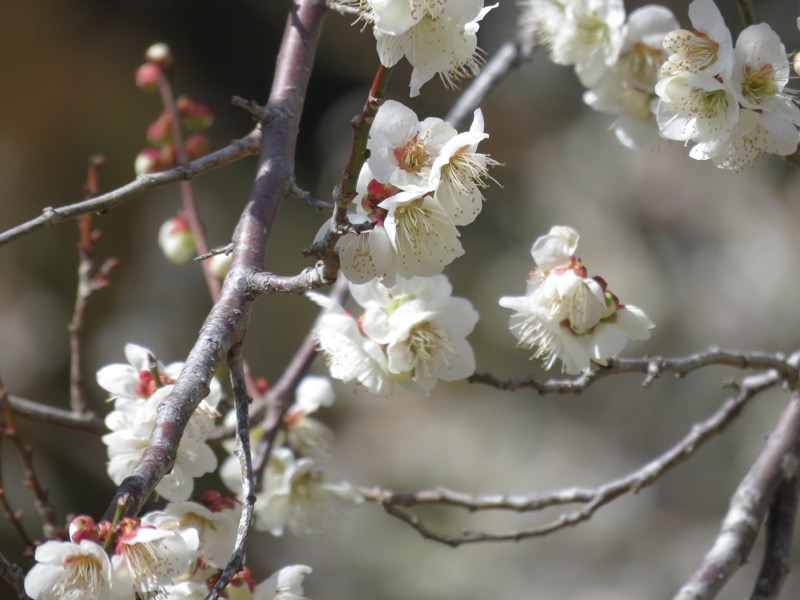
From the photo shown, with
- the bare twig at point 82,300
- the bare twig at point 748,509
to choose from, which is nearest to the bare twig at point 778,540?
the bare twig at point 748,509

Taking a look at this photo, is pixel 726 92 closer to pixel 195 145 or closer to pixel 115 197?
pixel 115 197

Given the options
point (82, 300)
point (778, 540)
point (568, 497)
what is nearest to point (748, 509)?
point (778, 540)

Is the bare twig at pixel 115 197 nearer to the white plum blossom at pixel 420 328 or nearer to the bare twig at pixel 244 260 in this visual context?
the bare twig at pixel 244 260

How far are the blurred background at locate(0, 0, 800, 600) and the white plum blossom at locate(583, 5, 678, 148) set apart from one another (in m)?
1.94

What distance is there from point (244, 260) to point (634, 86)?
0.68 meters

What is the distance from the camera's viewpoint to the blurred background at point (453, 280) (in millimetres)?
3492

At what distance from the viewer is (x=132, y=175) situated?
11.7 feet

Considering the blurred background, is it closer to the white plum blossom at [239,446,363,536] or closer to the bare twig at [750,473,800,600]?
the white plum blossom at [239,446,363,536]

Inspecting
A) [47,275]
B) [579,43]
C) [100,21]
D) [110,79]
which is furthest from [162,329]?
[579,43]

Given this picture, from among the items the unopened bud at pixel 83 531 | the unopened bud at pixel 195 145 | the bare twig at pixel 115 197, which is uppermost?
the unopened bud at pixel 195 145

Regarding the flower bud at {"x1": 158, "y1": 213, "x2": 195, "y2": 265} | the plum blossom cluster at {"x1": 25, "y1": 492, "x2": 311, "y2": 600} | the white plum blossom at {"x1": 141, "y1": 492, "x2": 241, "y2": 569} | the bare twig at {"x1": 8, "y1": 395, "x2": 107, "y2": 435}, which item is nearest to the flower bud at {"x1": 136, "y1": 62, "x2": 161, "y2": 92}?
the flower bud at {"x1": 158, "y1": 213, "x2": 195, "y2": 265}

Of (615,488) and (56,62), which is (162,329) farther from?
(615,488)

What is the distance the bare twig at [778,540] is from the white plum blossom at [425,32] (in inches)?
31.1

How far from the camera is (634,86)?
1.25 metres
